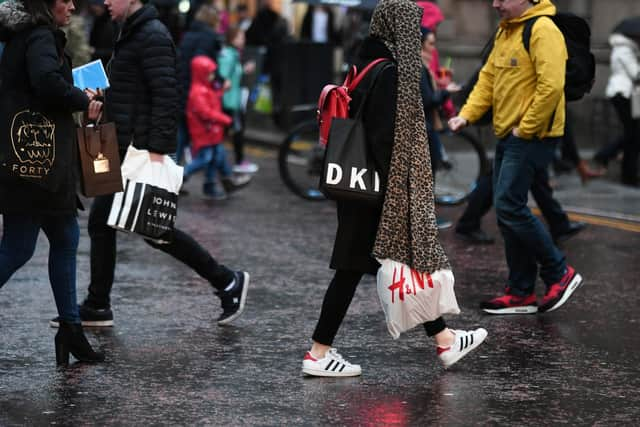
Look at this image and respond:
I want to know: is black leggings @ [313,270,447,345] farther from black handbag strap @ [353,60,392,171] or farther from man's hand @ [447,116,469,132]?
man's hand @ [447,116,469,132]

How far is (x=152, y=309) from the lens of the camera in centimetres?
796

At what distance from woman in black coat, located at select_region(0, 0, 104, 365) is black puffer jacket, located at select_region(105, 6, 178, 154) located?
0.72 meters

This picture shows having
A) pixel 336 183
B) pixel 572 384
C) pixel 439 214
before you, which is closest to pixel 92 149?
pixel 336 183

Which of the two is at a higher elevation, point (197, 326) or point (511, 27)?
point (511, 27)

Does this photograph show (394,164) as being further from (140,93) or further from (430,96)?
(430,96)

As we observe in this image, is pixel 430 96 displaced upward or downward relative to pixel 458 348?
upward

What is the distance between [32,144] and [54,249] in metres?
0.58

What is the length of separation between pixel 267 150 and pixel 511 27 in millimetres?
11285

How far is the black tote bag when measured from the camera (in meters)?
6.11

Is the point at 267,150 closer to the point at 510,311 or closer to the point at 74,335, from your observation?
the point at 510,311

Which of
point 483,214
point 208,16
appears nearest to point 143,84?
point 483,214

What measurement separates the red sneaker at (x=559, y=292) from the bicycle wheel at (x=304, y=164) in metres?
5.03

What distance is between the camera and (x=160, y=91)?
283 inches

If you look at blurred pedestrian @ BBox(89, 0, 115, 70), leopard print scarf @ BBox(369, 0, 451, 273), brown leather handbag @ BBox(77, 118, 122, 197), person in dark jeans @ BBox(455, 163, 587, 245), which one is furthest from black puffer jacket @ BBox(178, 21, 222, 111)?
leopard print scarf @ BBox(369, 0, 451, 273)
